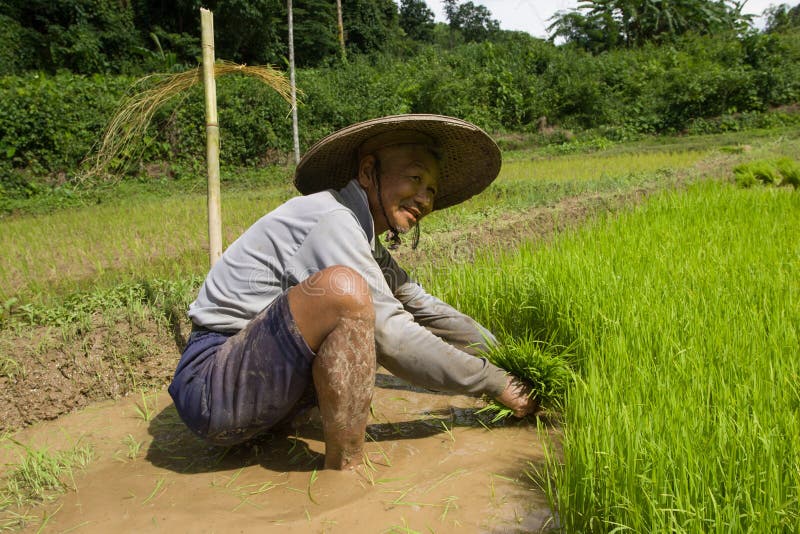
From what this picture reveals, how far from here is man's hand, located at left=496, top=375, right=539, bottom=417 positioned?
1917 millimetres

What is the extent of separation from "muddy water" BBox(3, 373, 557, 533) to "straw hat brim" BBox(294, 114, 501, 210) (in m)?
0.83

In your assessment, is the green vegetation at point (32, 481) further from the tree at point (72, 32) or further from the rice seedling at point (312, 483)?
the tree at point (72, 32)

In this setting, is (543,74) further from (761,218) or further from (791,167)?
(761,218)

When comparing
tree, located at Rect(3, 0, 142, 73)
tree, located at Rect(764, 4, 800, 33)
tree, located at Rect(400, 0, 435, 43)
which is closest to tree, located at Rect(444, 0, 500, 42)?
tree, located at Rect(400, 0, 435, 43)

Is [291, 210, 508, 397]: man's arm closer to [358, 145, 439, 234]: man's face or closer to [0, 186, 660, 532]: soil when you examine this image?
[358, 145, 439, 234]: man's face

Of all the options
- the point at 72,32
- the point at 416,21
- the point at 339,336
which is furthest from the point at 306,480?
the point at 416,21

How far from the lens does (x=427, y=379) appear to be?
1.67m

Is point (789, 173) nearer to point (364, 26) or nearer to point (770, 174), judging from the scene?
point (770, 174)

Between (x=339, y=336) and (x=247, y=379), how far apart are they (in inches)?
11.2

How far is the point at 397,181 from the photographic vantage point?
183cm

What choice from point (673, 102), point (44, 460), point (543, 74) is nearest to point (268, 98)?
point (543, 74)

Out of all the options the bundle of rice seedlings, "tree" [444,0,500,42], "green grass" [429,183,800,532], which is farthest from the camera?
"tree" [444,0,500,42]

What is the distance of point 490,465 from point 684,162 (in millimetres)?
8102

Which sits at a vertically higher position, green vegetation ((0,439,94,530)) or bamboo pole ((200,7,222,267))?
bamboo pole ((200,7,222,267))
